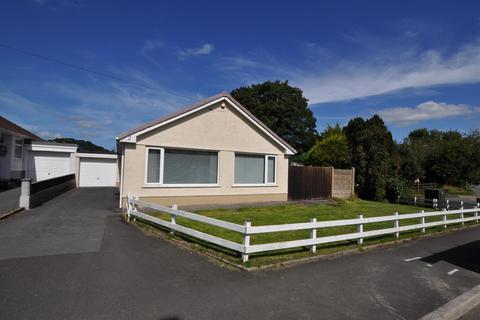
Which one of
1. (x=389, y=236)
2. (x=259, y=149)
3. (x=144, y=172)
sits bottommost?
(x=389, y=236)

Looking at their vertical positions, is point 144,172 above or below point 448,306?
above

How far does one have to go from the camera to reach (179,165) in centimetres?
1572

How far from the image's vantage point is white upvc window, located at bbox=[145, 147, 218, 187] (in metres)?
15.0

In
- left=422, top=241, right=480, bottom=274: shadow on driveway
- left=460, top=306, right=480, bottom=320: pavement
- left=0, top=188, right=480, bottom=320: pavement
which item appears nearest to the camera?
left=0, top=188, right=480, bottom=320: pavement

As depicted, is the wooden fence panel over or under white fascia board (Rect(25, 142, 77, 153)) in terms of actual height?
under

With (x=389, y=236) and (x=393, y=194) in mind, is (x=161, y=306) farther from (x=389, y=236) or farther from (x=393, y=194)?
(x=393, y=194)

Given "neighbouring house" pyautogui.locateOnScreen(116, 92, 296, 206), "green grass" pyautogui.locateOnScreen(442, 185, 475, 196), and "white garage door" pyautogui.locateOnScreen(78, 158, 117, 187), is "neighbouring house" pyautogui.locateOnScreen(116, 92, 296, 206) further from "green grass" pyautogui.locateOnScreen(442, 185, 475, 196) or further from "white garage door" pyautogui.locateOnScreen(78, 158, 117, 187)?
"green grass" pyautogui.locateOnScreen(442, 185, 475, 196)

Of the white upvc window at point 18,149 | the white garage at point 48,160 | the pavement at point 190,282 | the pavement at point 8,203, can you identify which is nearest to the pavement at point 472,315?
the pavement at point 190,282

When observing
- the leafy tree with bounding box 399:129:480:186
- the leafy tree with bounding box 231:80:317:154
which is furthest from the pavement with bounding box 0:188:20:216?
the leafy tree with bounding box 399:129:480:186

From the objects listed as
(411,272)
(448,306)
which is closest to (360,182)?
(411,272)

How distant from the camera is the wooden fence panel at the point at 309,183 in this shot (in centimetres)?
2081

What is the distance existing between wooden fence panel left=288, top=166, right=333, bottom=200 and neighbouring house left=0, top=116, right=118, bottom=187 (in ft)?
53.8

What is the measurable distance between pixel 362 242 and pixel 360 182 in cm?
1608

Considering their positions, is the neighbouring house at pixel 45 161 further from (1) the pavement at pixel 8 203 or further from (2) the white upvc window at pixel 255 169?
(2) the white upvc window at pixel 255 169
